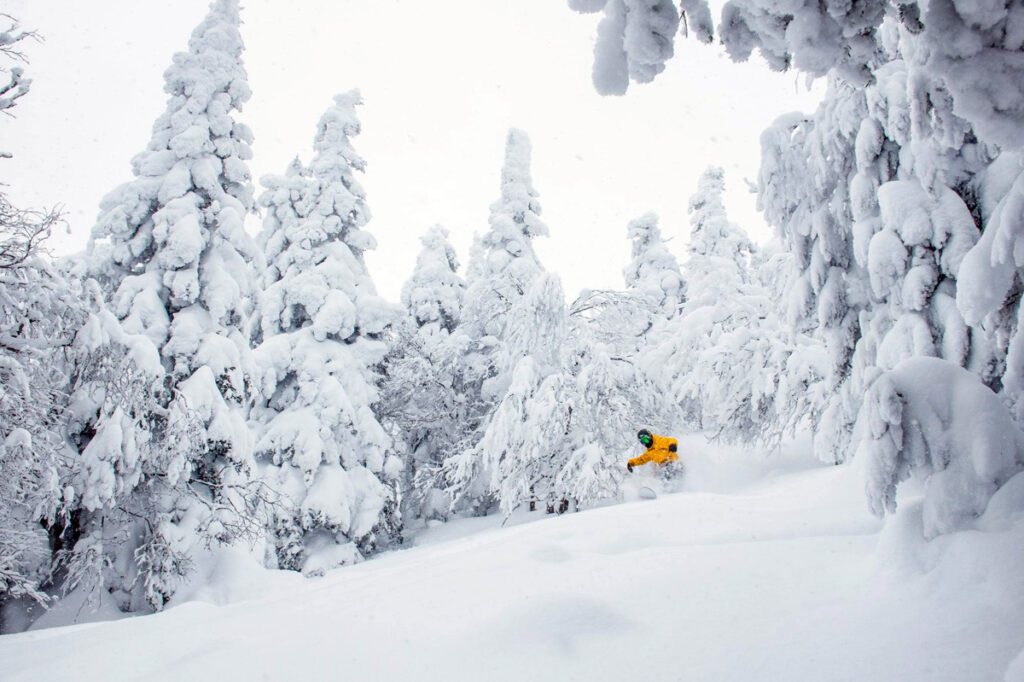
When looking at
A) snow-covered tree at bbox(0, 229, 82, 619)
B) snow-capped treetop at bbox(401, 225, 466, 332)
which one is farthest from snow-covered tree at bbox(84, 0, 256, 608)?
snow-capped treetop at bbox(401, 225, 466, 332)

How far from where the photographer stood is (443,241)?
22812mm

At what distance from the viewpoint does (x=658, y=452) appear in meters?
15.7

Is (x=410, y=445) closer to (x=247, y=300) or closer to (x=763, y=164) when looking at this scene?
(x=247, y=300)

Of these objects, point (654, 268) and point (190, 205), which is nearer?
point (190, 205)

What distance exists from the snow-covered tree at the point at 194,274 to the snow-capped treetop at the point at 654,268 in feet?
59.6

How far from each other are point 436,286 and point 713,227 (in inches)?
454

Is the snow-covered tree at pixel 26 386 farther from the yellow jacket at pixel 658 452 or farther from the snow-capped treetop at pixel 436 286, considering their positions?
the snow-capped treetop at pixel 436 286

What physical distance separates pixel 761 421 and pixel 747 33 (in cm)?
1156

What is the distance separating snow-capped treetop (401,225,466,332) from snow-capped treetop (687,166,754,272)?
9.77 m

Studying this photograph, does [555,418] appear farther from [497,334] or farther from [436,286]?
[436,286]

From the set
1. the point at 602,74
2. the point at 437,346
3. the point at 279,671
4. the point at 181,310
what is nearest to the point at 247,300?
the point at 181,310

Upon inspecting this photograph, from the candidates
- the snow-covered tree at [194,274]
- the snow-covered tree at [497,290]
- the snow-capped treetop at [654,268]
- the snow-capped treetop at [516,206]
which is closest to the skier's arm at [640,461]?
the snow-covered tree at [497,290]

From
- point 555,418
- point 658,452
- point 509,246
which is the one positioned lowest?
point 658,452

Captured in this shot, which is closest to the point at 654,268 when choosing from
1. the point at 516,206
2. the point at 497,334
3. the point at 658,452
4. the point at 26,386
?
the point at 516,206
